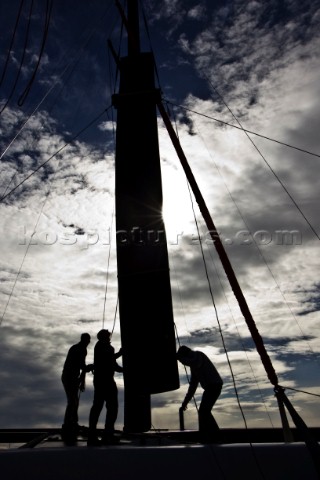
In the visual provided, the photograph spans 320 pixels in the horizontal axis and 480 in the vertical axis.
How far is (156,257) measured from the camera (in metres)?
6.42

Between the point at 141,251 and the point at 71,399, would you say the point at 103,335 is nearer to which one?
the point at 71,399

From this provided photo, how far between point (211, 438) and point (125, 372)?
1562 millimetres

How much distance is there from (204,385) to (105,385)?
1.42m

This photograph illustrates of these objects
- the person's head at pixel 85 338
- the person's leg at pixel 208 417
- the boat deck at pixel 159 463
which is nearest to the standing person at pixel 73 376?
the person's head at pixel 85 338

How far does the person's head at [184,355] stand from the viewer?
5.75 m

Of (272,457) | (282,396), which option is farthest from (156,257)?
(272,457)

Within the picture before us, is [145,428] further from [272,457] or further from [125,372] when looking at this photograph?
[272,457]

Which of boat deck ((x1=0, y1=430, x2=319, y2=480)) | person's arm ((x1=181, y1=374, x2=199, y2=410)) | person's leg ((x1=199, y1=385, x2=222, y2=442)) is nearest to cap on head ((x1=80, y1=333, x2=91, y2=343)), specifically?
person's arm ((x1=181, y1=374, x2=199, y2=410))

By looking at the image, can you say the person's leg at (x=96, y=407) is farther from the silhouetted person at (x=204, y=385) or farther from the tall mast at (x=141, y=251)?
the silhouetted person at (x=204, y=385)

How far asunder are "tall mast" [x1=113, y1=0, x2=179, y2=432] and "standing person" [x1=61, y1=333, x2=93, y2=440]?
2.30 ft

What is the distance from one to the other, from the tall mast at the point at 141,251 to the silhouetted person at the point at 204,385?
0.24 meters

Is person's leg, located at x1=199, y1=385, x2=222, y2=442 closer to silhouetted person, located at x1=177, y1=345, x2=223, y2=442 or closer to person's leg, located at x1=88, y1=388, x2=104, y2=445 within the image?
silhouetted person, located at x1=177, y1=345, x2=223, y2=442

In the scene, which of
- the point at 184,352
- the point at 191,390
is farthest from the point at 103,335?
the point at 191,390

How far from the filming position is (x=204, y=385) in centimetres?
554
